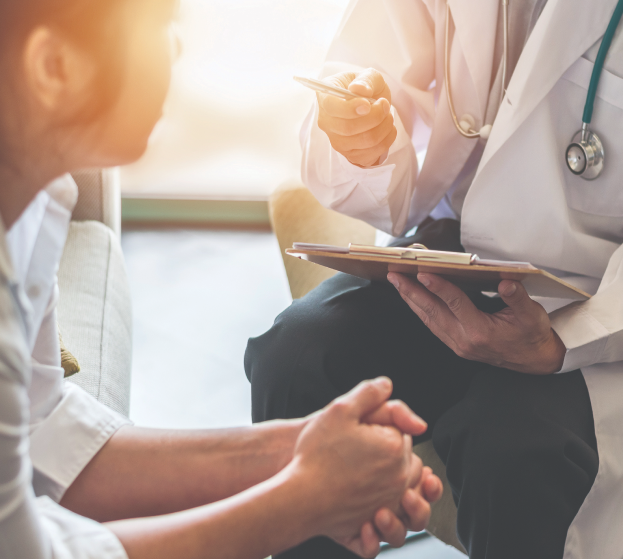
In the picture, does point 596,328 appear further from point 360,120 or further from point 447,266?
point 360,120

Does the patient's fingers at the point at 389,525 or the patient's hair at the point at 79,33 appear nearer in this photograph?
the patient's hair at the point at 79,33

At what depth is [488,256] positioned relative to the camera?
90 cm

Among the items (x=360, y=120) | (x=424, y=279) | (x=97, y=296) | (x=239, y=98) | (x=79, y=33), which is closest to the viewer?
(x=79, y=33)

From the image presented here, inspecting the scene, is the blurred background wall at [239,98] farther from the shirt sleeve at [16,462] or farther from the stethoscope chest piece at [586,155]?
the shirt sleeve at [16,462]

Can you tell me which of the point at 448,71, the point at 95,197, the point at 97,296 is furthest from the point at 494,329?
the point at 95,197

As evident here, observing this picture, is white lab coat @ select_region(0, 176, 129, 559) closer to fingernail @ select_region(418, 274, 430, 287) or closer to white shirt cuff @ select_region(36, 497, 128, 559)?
white shirt cuff @ select_region(36, 497, 128, 559)

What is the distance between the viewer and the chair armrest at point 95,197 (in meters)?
1.30

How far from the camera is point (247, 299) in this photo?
6.01 feet

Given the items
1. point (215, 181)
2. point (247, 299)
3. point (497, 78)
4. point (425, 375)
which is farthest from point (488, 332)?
point (215, 181)

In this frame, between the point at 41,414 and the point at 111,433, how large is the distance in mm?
71

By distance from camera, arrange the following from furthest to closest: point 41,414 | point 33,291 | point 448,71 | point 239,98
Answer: point 239,98 → point 448,71 → point 41,414 → point 33,291

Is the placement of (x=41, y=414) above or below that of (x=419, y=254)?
below

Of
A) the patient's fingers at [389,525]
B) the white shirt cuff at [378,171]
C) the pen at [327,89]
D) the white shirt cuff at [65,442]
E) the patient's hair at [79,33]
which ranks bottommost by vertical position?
the patient's fingers at [389,525]

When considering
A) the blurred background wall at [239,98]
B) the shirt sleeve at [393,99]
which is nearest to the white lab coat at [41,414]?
the shirt sleeve at [393,99]
